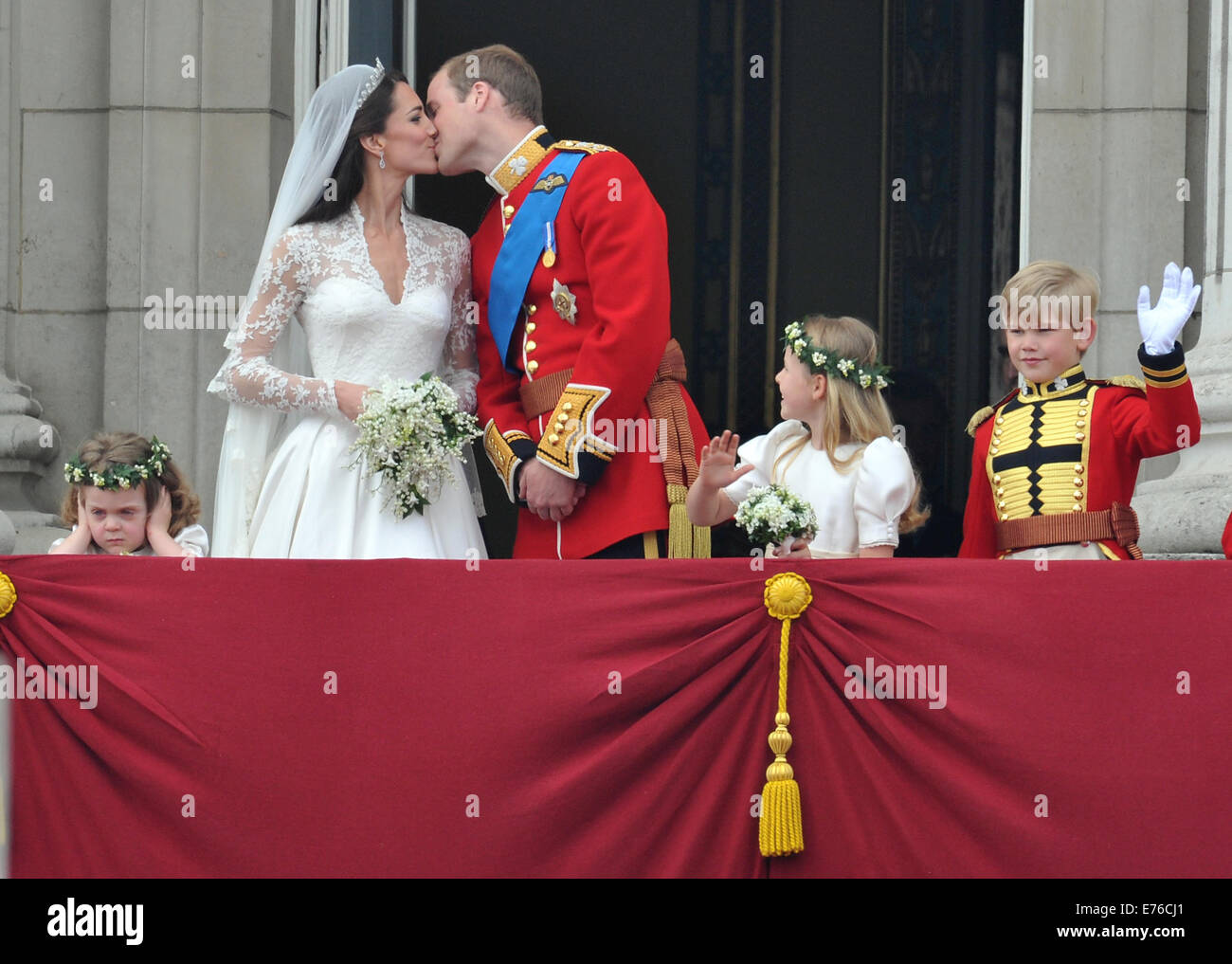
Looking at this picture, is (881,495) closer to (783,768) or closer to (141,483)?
(783,768)

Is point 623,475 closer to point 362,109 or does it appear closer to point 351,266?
point 351,266

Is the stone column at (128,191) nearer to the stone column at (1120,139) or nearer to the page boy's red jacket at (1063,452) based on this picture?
the stone column at (1120,139)

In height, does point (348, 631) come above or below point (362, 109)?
below

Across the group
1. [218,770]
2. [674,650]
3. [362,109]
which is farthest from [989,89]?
[218,770]

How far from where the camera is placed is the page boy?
4.55m

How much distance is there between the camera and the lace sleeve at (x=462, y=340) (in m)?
5.09

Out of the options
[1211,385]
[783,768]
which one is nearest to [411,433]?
[783,768]

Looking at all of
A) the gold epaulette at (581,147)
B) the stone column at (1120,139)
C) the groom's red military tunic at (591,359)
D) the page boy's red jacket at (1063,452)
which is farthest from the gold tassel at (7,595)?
the stone column at (1120,139)

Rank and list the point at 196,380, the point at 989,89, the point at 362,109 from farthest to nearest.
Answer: the point at 989,89 < the point at 196,380 < the point at 362,109

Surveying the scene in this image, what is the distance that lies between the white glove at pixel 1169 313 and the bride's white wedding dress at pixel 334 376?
6.02ft

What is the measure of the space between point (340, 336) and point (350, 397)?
0.78 feet

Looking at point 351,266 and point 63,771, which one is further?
point 351,266
